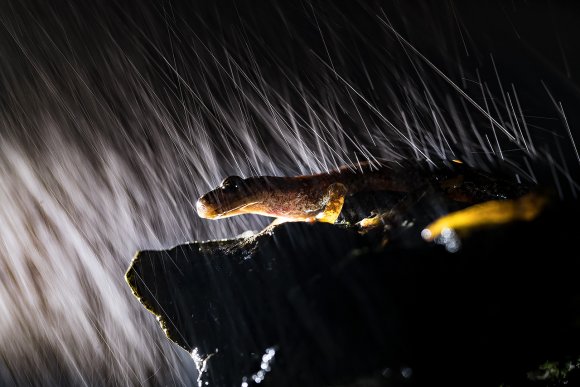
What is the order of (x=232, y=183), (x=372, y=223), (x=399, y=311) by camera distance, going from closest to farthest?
1. (x=399, y=311)
2. (x=372, y=223)
3. (x=232, y=183)

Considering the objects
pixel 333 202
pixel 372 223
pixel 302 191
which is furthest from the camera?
pixel 302 191

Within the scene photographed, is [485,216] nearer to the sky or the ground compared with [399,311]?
nearer to the sky

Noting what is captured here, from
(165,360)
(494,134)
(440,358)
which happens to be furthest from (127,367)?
(440,358)

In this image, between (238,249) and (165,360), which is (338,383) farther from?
(165,360)

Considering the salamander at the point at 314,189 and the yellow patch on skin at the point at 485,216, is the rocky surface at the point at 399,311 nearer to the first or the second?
the yellow patch on skin at the point at 485,216

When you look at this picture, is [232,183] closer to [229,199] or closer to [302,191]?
[229,199]

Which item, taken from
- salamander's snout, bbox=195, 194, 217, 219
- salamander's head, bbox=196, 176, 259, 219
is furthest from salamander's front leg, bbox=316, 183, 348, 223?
salamander's snout, bbox=195, 194, 217, 219

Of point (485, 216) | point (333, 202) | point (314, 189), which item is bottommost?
point (485, 216)

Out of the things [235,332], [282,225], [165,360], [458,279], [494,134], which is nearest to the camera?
[458,279]

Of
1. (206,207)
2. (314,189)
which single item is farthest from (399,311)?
(206,207)
